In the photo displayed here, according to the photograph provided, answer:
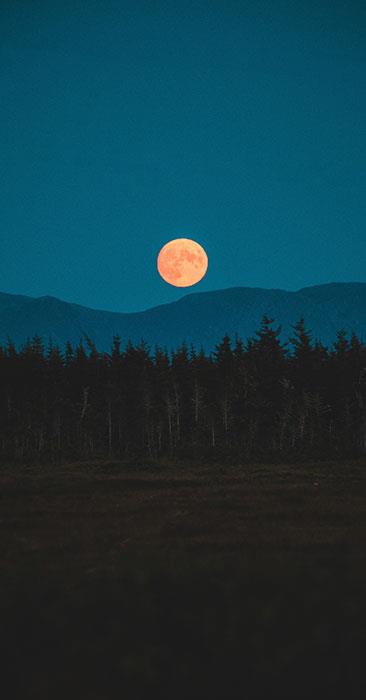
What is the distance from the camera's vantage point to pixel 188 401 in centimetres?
7812

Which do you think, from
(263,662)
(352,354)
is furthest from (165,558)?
(352,354)

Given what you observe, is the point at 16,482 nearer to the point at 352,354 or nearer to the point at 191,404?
the point at 191,404

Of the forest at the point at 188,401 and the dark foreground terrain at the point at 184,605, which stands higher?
the forest at the point at 188,401

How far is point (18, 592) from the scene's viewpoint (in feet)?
38.8

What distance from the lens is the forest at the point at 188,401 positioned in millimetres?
68562

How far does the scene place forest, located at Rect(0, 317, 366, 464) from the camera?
68.6 m

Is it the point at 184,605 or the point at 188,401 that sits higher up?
the point at 188,401

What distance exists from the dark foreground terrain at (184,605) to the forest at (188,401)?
43.5 metres

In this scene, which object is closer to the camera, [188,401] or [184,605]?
[184,605]

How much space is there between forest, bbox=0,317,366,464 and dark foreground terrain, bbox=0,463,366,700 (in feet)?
143

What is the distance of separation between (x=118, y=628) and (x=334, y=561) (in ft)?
22.9

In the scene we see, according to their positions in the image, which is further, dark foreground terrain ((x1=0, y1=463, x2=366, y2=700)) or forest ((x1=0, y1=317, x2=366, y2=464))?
forest ((x1=0, y1=317, x2=366, y2=464))

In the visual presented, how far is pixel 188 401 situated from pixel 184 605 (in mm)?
67556

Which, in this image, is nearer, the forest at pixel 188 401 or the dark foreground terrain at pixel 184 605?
the dark foreground terrain at pixel 184 605
